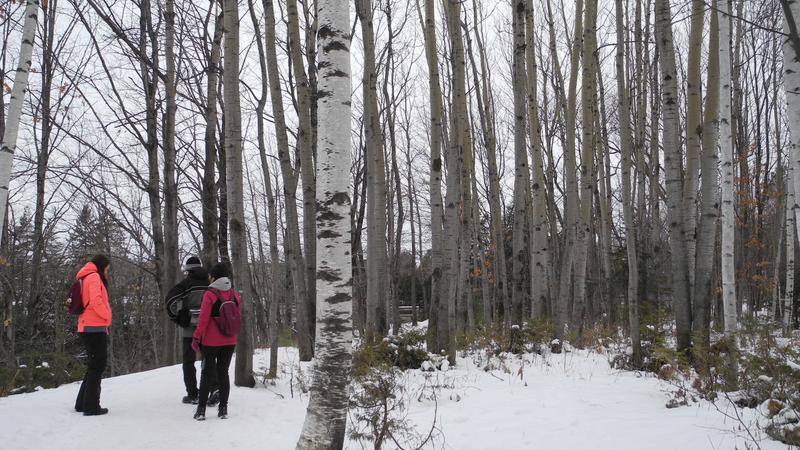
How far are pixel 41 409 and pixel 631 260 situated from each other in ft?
26.0

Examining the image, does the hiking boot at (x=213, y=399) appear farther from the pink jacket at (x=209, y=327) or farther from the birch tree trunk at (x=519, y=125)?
the birch tree trunk at (x=519, y=125)

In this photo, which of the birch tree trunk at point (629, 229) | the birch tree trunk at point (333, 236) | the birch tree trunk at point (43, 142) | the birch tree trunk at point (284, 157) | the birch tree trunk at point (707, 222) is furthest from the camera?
the birch tree trunk at point (43, 142)

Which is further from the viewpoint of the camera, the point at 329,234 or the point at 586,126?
the point at 586,126

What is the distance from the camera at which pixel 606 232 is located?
42.7 feet

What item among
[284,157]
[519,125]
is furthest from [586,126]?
[284,157]

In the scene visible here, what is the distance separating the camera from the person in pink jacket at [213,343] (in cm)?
526

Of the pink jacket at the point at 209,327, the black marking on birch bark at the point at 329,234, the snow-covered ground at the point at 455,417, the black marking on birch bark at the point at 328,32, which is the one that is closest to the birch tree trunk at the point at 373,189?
the snow-covered ground at the point at 455,417

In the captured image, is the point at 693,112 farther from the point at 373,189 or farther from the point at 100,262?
the point at 100,262

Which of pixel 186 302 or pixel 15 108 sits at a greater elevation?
pixel 15 108

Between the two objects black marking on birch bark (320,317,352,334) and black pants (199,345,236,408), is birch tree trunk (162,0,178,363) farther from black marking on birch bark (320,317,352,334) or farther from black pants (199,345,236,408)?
black marking on birch bark (320,317,352,334)

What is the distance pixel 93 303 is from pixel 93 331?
0.30 m

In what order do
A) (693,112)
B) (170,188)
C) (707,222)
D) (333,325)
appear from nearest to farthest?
(333,325) < (707,222) < (693,112) < (170,188)

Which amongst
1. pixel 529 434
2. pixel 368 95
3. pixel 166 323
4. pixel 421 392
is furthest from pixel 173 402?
pixel 368 95

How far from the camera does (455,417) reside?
5.36 m
